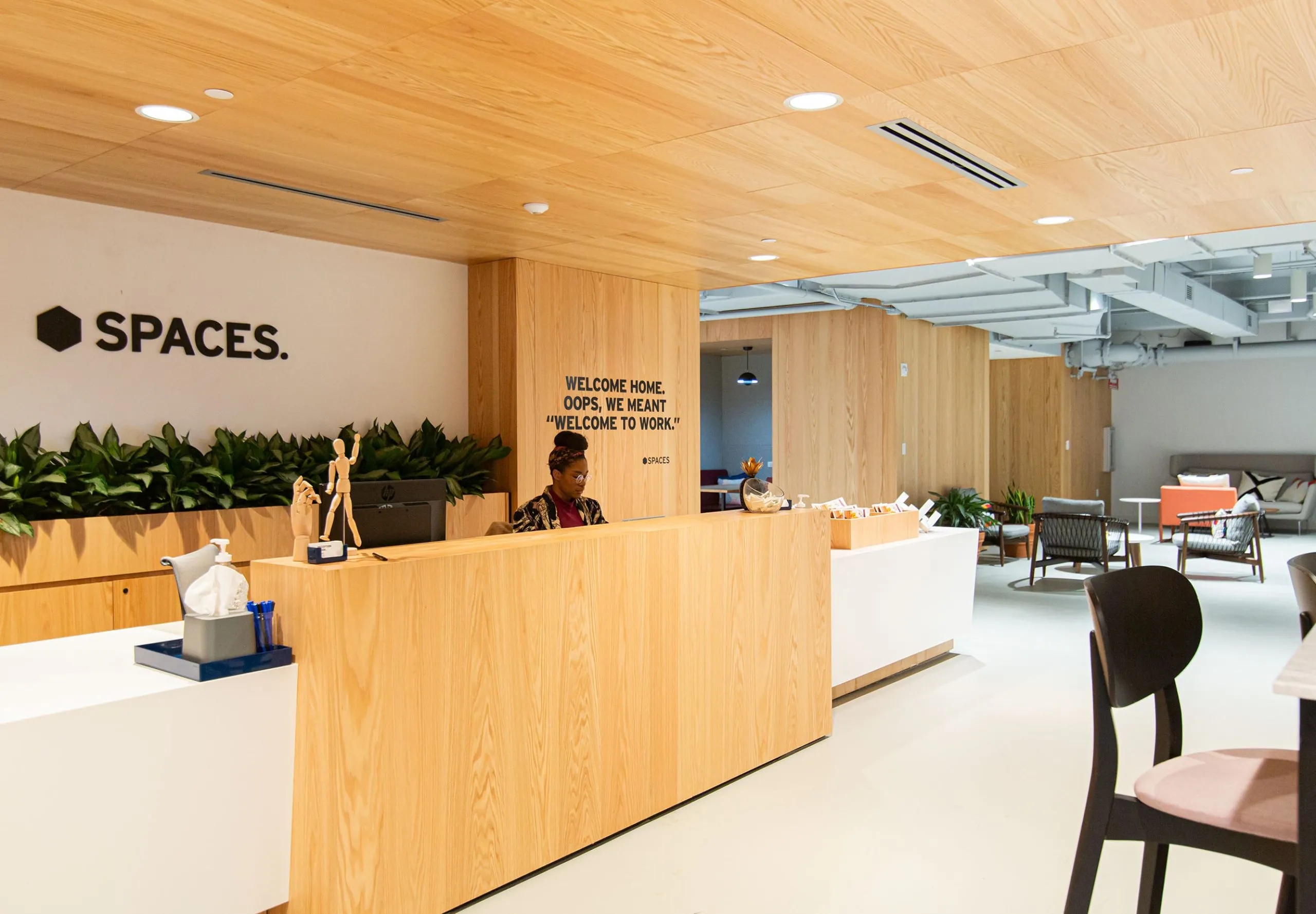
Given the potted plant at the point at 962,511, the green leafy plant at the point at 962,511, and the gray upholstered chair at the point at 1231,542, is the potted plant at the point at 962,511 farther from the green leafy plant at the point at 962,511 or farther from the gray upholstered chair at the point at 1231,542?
the gray upholstered chair at the point at 1231,542

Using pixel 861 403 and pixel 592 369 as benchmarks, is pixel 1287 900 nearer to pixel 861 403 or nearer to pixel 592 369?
pixel 592 369

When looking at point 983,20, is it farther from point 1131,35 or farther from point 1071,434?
point 1071,434

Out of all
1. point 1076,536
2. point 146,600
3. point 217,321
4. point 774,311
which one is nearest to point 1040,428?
point 774,311

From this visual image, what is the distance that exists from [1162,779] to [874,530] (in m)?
4.03

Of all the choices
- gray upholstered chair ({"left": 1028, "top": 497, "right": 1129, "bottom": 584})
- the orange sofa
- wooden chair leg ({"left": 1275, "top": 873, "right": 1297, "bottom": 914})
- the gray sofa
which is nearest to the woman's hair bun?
wooden chair leg ({"left": 1275, "top": 873, "right": 1297, "bottom": 914})

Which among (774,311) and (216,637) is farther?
(774,311)

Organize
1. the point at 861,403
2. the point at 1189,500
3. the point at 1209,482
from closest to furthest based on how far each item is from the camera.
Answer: the point at 861,403 → the point at 1189,500 → the point at 1209,482

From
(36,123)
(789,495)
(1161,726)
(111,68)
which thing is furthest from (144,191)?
(789,495)

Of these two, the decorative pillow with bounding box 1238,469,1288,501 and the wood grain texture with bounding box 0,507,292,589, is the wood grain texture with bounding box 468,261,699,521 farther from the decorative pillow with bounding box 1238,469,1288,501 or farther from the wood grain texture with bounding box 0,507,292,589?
the decorative pillow with bounding box 1238,469,1288,501

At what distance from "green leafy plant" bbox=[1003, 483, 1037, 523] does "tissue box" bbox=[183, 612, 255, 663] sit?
10.6 metres

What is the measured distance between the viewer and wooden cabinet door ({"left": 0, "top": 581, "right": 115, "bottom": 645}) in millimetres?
4301

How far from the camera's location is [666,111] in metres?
3.52

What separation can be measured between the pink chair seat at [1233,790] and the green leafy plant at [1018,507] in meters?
10.2

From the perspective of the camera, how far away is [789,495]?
1202 centimetres
